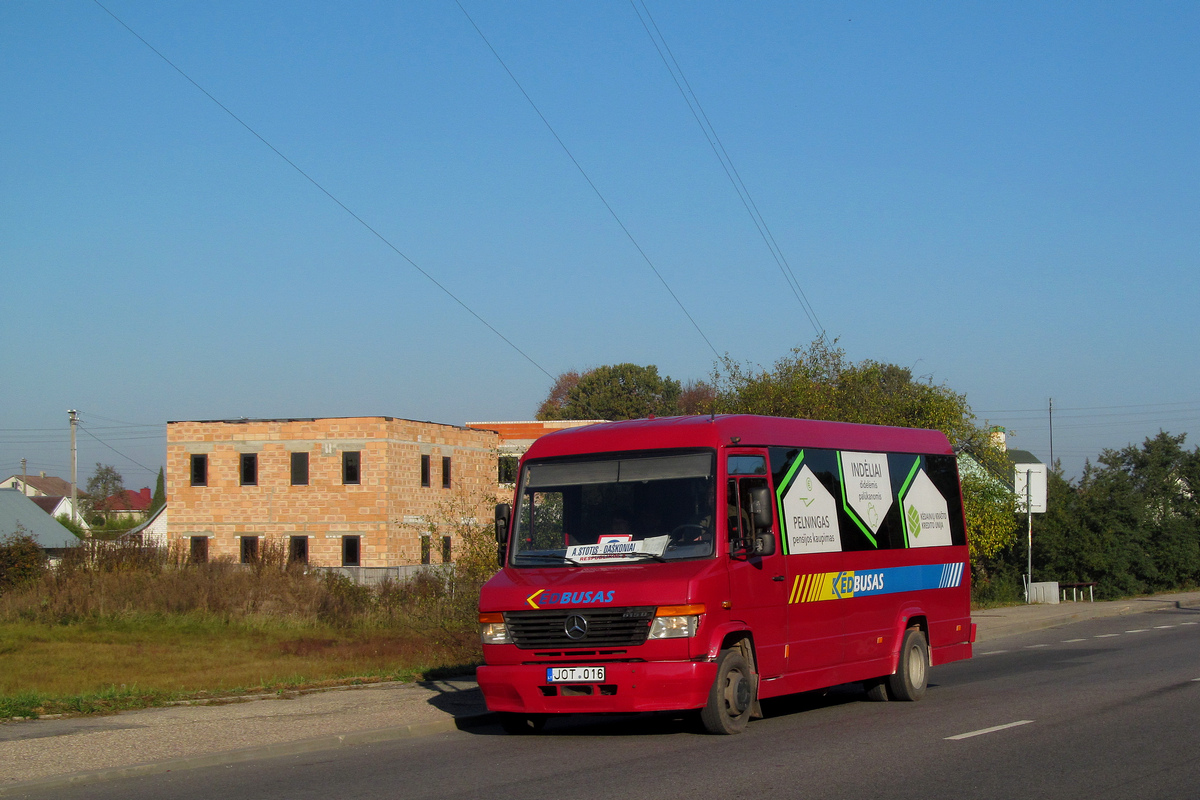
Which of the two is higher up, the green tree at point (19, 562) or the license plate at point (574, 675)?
the license plate at point (574, 675)

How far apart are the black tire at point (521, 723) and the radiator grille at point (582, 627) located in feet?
3.83

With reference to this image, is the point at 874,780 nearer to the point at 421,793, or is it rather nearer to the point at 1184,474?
the point at 421,793

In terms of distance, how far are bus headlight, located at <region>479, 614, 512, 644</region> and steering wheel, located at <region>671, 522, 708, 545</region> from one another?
1.77m

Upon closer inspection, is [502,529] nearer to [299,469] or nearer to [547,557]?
[547,557]

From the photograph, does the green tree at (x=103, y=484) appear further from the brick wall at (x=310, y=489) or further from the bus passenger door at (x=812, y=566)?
the bus passenger door at (x=812, y=566)

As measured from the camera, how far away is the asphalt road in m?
8.28

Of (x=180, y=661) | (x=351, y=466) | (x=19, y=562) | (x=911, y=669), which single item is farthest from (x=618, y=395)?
(x=911, y=669)

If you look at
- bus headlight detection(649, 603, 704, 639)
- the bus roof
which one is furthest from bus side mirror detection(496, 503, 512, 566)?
bus headlight detection(649, 603, 704, 639)

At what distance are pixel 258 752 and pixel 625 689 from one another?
3.34 metres

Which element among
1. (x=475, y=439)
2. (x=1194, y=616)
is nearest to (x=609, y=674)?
(x=1194, y=616)

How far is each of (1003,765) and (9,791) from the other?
24.5ft

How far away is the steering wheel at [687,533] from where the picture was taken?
11.0m

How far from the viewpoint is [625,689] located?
1036cm

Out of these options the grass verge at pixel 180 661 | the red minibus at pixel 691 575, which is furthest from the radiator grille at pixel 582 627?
the grass verge at pixel 180 661
